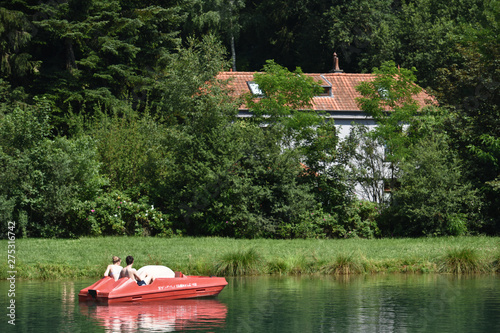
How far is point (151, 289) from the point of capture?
2014 centimetres

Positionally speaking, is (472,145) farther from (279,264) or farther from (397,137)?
(279,264)

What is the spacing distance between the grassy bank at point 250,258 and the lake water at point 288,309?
47.5 inches

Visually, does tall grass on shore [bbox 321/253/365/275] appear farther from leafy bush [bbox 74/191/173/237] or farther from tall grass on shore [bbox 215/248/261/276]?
leafy bush [bbox 74/191/173/237]

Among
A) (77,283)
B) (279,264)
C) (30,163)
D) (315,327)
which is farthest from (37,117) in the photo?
(315,327)

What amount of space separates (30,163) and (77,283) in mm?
9798

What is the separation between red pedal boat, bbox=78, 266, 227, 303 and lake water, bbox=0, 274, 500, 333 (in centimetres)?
28

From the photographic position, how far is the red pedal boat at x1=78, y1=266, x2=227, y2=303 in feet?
63.5

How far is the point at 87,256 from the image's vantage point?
25984 millimetres

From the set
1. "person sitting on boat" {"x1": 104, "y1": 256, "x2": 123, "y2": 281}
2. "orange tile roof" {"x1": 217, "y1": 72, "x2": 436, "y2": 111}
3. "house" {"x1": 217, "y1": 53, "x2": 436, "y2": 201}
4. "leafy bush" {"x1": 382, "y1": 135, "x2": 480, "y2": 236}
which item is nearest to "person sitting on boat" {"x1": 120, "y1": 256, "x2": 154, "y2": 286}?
"person sitting on boat" {"x1": 104, "y1": 256, "x2": 123, "y2": 281}

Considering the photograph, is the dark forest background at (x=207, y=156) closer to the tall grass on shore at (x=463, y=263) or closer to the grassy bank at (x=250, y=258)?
the grassy bank at (x=250, y=258)

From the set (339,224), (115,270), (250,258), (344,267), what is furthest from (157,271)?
(339,224)

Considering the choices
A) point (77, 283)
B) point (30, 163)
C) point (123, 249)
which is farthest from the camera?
point (30, 163)

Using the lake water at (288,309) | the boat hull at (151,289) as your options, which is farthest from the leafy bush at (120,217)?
the boat hull at (151,289)

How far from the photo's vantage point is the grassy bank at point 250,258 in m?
24.3
